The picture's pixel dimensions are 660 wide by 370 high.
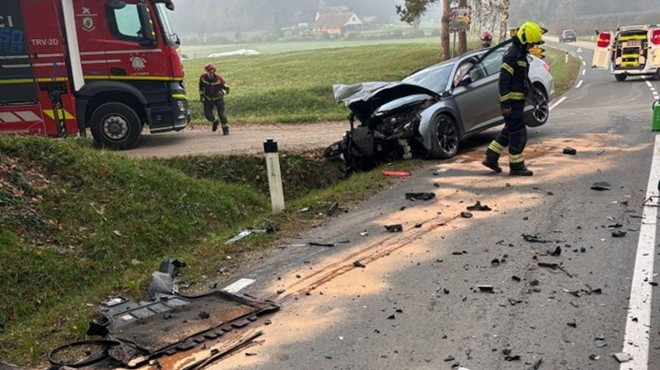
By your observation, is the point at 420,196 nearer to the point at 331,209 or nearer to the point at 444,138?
the point at 331,209

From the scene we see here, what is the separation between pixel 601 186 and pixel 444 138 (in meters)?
2.99

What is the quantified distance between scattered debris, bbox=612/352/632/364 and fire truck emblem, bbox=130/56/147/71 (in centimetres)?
1042

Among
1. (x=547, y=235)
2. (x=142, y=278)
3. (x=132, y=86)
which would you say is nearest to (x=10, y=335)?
(x=142, y=278)

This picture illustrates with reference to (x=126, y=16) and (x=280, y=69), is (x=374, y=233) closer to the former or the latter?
(x=126, y=16)

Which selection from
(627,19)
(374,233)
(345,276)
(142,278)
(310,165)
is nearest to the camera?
(345,276)

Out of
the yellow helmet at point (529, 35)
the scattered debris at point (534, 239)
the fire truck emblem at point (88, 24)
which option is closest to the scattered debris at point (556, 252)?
the scattered debris at point (534, 239)

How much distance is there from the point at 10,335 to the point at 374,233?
352 cm

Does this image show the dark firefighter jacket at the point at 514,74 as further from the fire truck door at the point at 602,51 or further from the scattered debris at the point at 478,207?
the fire truck door at the point at 602,51

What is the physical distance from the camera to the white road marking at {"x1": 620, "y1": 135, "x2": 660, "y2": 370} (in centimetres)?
336

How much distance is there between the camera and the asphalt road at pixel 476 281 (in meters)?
3.55

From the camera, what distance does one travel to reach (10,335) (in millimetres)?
4391

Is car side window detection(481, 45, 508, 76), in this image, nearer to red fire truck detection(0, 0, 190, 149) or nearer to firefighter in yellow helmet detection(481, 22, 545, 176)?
firefighter in yellow helmet detection(481, 22, 545, 176)

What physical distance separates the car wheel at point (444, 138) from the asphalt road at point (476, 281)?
1.31 m

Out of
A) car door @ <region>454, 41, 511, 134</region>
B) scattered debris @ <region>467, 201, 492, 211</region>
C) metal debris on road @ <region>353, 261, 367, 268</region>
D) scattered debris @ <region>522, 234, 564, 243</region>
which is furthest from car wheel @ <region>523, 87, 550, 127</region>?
metal debris on road @ <region>353, 261, 367, 268</region>
